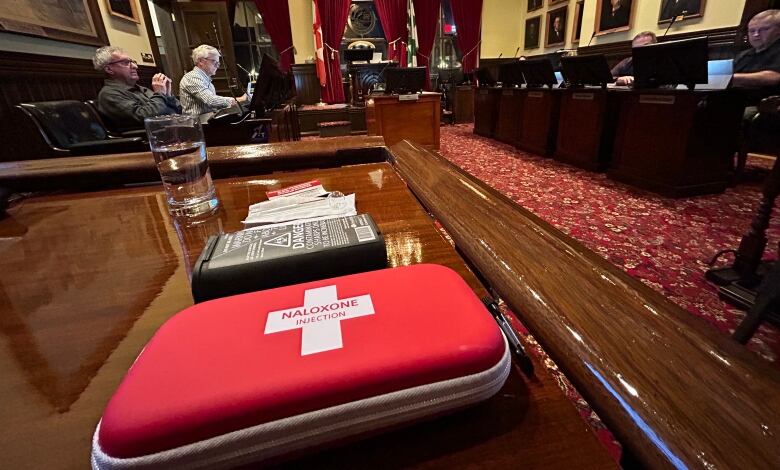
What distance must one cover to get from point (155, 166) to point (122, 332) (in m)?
0.86

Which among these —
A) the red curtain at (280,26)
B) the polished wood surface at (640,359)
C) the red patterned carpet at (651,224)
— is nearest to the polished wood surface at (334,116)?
the red curtain at (280,26)

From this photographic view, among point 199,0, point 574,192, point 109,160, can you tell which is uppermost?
point 199,0

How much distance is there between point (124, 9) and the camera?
4516 mm

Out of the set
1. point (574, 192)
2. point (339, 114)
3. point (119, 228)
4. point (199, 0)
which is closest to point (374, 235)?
point (119, 228)

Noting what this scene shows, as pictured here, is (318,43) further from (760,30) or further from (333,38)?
(760,30)

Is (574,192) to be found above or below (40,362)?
below

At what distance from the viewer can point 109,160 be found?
1.16 meters

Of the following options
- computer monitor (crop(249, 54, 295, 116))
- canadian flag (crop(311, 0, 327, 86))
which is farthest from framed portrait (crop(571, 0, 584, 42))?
computer monitor (crop(249, 54, 295, 116))

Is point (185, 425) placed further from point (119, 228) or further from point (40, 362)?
point (119, 228)

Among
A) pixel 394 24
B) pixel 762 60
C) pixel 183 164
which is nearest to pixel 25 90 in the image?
pixel 183 164

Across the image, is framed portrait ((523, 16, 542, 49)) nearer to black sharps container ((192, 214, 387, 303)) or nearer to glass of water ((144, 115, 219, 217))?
glass of water ((144, 115, 219, 217))

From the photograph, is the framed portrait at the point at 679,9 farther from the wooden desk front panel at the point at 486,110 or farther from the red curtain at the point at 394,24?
the red curtain at the point at 394,24

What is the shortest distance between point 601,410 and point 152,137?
1.05 m

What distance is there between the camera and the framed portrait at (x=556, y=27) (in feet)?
22.5
